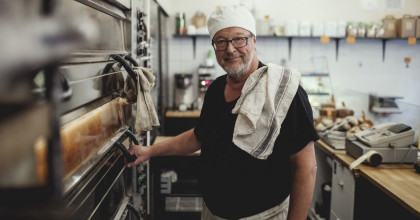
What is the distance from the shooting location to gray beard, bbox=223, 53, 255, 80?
1784 mm

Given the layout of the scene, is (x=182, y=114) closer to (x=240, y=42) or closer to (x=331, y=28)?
(x=331, y=28)

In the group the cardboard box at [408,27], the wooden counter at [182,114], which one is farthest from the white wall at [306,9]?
the wooden counter at [182,114]

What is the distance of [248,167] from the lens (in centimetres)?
171

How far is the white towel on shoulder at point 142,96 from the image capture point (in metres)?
1.66

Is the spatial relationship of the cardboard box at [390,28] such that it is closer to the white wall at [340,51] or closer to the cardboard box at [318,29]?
the white wall at [340,51]

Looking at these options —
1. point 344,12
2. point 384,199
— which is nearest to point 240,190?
point 384,199

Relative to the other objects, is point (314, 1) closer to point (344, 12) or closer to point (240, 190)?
point (344, 12)

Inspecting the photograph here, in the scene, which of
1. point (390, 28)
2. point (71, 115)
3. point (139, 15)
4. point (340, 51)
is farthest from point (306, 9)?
point (71, 115)

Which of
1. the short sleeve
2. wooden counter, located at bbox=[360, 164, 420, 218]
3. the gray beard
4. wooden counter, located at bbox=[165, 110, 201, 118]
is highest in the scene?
the gray beard

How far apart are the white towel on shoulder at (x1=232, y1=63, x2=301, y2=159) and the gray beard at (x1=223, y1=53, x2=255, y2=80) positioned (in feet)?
0.55

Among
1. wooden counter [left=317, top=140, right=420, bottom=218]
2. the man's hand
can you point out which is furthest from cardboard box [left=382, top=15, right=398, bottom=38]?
the man's hand

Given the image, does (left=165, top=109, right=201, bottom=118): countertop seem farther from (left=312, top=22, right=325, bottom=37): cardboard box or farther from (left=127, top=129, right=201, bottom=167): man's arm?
(left=127, top=129, right=201, bottom=167): man's arm

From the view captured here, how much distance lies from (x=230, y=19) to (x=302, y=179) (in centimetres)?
86

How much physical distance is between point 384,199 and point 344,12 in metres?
3.86
